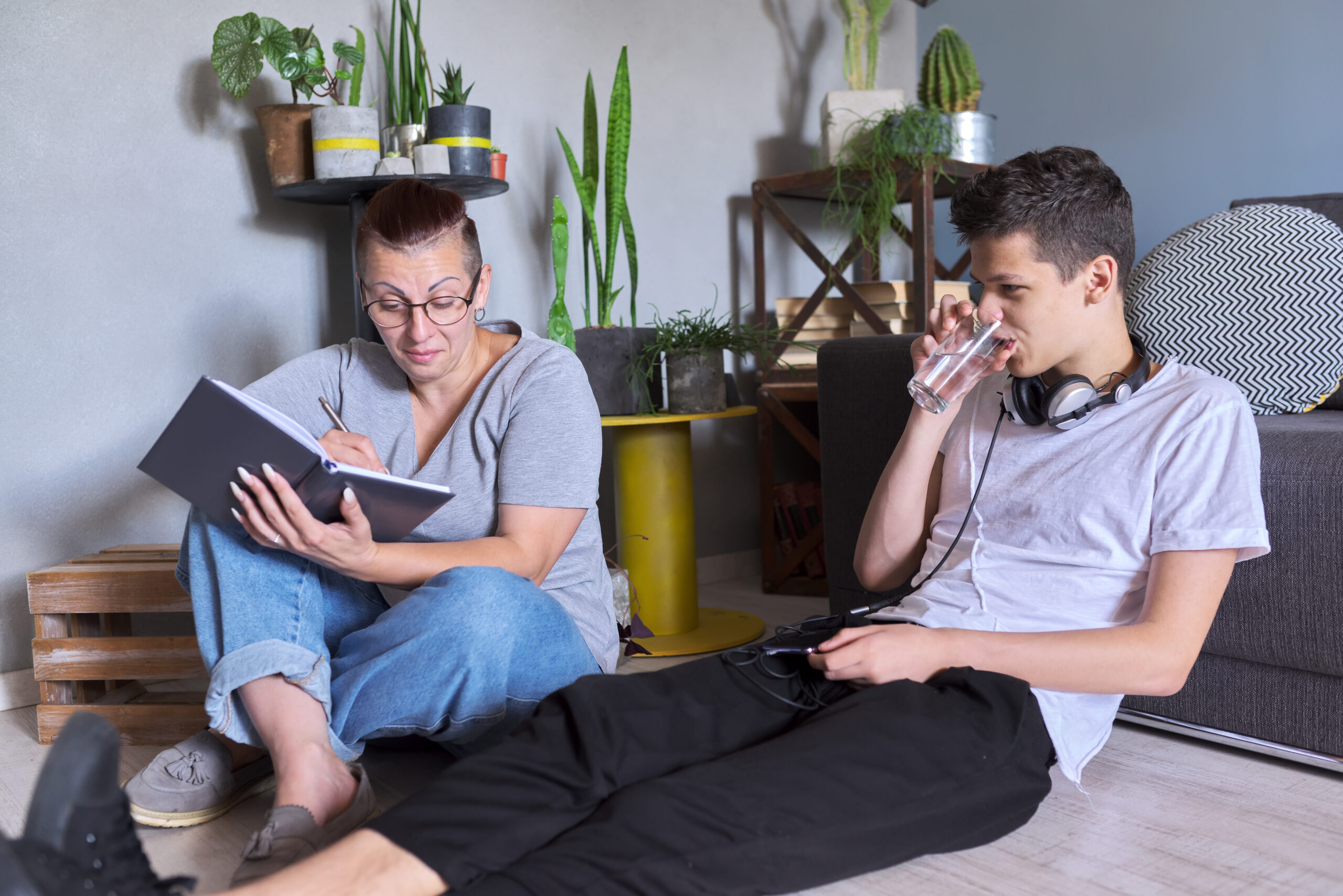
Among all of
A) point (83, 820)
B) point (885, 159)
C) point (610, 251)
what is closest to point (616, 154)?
point (610, 251)

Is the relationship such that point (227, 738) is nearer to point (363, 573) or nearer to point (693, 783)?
point (363, 573)

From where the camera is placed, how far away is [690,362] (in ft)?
7.51

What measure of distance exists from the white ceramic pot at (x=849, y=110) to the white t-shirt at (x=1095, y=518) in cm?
163

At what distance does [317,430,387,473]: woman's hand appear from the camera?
1.33 m

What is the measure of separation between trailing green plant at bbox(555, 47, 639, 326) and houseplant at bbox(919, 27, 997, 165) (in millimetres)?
866

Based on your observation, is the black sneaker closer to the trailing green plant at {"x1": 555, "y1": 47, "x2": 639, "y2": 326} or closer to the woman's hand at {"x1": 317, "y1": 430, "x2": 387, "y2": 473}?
the woman's hand at {"x1": 317, "y1": 430, "x2": 387, "y2": 473}

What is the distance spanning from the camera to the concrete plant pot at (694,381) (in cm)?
229

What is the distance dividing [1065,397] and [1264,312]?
2.53ft

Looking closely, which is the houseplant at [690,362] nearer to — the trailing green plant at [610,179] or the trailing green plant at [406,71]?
the trailing green plant at [610,179]

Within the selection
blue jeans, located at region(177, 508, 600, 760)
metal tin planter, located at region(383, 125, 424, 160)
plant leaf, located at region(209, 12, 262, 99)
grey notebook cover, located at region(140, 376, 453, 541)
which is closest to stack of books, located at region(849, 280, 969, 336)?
metal tin planter, located at region(383, 125, 424, 160)

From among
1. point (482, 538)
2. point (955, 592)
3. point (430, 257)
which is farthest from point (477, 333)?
point (955, 592)

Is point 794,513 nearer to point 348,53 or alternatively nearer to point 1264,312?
point 1264,312

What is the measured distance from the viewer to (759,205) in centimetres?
289

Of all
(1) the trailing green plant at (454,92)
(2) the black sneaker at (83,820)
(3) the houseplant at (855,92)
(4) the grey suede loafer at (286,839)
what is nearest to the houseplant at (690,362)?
(1) the trailing green plant at (454,92)
